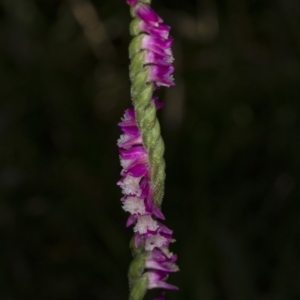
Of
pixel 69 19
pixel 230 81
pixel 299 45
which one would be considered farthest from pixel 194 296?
pixel 69 19

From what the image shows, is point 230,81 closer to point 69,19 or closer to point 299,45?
point 299,45

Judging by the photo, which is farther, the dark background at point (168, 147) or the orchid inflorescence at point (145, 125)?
the dark background at point (168, 147)

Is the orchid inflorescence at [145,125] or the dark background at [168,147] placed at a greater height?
the dark background at [168,147]

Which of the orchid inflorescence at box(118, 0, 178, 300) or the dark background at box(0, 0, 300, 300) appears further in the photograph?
the dark background at box(0, 0, 300, 300)

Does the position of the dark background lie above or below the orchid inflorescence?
above
